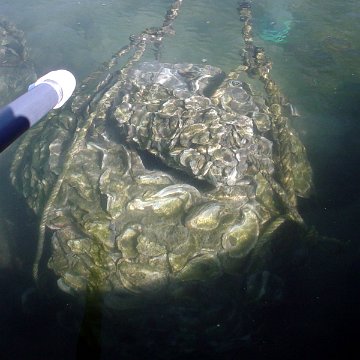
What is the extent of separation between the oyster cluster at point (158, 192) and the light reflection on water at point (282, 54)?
1.04 metres

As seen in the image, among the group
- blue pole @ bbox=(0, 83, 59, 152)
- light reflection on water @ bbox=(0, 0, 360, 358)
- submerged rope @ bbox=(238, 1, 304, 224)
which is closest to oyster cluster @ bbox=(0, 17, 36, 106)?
light reflection on water @ bbox=(0, 0, 360, 358)

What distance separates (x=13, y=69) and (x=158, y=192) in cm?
1285

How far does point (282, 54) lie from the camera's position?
15625 millimetres

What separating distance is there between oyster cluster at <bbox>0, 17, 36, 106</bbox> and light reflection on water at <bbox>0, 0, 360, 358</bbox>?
2.16 m

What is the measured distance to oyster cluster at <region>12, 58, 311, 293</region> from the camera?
5453mm

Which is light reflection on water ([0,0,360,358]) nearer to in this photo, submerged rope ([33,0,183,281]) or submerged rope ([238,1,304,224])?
submerged rope ([238,1,304,224])

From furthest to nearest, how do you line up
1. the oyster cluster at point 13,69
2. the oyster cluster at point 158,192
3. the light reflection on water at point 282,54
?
the oyster cluster at point 13,69, the light reflection on water at point 282,54, the oyster cluster at point 158,192

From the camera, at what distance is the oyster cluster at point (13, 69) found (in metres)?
13.2

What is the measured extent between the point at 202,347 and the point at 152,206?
2930mm

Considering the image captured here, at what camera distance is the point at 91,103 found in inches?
302

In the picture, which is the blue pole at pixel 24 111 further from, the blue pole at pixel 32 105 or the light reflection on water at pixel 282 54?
the light reflection on water at pixel 282 54

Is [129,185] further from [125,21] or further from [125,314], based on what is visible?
[125,21]

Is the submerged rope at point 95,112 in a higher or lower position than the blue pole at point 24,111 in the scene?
lower

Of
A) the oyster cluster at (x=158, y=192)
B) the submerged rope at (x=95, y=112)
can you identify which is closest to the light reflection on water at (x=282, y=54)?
the oyster cluster at (x=158, y=192)
